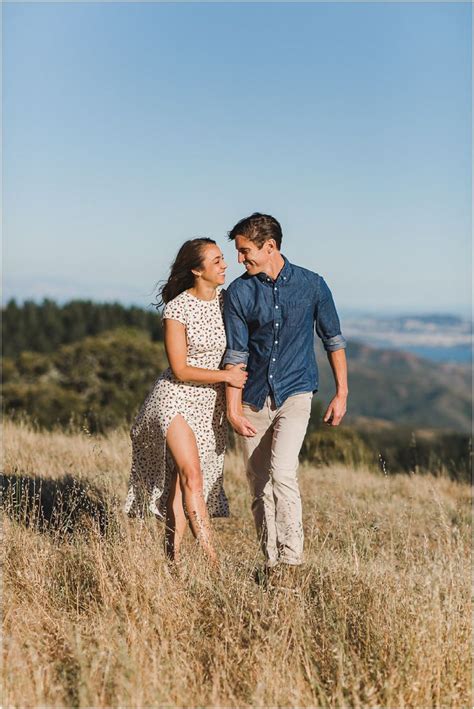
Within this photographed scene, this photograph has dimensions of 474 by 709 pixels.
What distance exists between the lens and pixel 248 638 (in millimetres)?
3596

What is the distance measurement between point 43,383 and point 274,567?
2634cm

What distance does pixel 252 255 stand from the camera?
4836 mm

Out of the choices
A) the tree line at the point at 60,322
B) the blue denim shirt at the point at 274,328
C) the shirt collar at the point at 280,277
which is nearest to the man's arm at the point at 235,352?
the blue denim shirt at the point at 274,328

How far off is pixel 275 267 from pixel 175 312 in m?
0.73

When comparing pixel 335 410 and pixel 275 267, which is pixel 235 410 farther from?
pixel 275 267

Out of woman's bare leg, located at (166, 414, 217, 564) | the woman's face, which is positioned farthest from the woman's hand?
the woman's face

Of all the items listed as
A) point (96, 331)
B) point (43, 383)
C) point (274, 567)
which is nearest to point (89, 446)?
point (274, 567)

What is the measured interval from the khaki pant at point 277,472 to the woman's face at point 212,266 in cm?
87

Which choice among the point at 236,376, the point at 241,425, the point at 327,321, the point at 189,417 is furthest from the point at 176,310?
the point at 327,321

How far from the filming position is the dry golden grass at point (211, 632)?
3225mm

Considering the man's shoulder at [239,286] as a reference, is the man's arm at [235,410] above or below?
below

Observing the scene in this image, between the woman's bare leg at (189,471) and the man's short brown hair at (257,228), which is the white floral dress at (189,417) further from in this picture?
the man's short brown hair at (257,228)

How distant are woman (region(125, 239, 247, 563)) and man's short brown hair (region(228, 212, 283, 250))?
0.21 metres

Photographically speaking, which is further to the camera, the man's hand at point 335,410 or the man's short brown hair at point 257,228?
the man's hand at point 335,410
